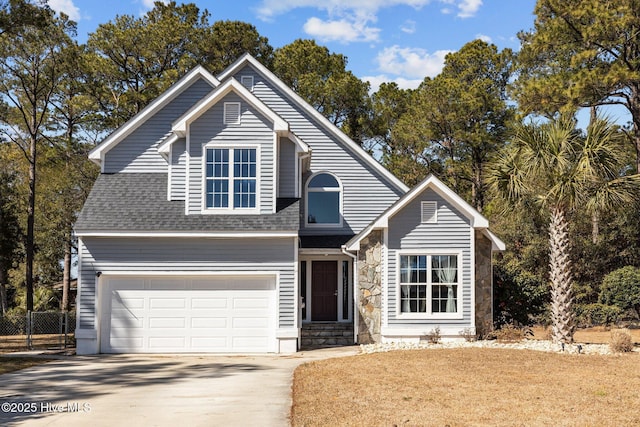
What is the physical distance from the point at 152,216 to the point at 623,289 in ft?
63.2

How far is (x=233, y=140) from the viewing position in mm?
20750

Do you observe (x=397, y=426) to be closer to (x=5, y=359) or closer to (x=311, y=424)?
(x=311, y=424)

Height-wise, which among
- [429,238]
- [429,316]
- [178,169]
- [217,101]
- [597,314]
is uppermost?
[217,101]

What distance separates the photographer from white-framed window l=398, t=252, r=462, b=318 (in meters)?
20.3

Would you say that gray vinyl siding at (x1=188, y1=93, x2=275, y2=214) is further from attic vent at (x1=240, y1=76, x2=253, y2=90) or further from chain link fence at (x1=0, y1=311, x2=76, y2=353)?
chain link fence at (x1=0, y1=311, x2=76, y2=353)

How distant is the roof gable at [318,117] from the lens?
78.0ft

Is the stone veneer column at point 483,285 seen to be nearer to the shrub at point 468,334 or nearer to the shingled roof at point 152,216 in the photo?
the shrub at point 468,334

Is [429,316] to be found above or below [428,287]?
below

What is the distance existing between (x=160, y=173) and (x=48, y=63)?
35.6 ft

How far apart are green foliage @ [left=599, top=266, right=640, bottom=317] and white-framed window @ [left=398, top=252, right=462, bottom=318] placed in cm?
1138

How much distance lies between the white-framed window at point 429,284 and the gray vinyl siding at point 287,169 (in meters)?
4.25

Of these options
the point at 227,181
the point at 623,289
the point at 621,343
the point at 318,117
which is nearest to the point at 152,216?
the point at 227,181

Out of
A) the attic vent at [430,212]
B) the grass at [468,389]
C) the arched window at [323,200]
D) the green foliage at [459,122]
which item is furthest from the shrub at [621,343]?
the green foliage at [459,122]

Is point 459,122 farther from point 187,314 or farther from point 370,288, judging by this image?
point 187,314
